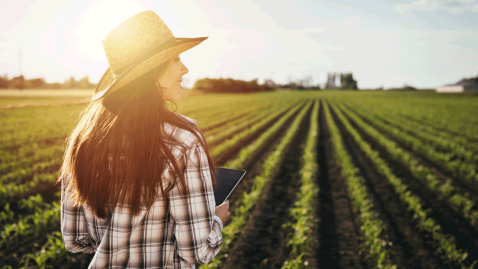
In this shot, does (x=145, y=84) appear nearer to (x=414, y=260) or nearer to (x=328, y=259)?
(x=328, y=259)

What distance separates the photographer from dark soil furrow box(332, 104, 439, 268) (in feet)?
13.6

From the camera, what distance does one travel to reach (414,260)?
4.13m

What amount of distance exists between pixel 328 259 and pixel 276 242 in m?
0.88

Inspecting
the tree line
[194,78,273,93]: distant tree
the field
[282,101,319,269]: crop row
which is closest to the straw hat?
the field

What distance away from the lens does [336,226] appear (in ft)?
16.9

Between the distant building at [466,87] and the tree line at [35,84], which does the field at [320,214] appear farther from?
the distant building at [466,87]

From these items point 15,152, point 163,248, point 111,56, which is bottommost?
point 15,152

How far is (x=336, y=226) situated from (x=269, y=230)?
133cm

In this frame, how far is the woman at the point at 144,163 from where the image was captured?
1025 millimetres

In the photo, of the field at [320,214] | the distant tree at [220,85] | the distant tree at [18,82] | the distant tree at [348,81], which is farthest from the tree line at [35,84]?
the distant tree at [348,81]

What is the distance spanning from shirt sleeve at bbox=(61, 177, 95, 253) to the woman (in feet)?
0.39

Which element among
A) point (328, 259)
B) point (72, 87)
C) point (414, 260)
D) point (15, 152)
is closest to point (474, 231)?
point (414, 260)

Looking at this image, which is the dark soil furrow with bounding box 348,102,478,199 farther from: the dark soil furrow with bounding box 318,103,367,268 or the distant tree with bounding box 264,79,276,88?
the distant tree with bounding box 264,79,276,88

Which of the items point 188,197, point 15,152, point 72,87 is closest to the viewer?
point 188,197
